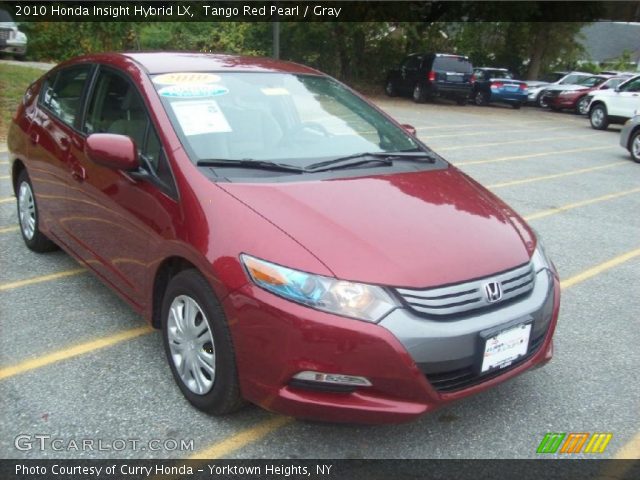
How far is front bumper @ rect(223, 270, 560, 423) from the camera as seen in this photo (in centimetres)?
232

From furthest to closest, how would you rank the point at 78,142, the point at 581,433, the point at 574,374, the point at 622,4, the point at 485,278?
the point at 622,4
the point at 78,142
the point at 574,374
the point at 581,433
the point at 485,278

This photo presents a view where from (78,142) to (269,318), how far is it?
2.15 metres

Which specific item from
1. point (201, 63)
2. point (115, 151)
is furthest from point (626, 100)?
point (115, 151)

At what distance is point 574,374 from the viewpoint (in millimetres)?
3406

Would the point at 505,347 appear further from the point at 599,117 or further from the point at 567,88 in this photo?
the point at 567,88

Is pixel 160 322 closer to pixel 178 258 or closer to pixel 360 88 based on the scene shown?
pixel 178 258

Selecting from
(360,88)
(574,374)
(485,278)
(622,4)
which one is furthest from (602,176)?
(622,4)

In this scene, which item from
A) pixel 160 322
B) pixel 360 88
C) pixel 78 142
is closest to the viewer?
pixel 160 322

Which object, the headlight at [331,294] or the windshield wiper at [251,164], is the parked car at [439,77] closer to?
the windshield wiper at [251,164]

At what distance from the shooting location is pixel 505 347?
2.56 metres

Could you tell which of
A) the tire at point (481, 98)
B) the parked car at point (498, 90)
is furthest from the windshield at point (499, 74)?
the tire at point (481, 98)

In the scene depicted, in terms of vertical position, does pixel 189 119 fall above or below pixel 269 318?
above

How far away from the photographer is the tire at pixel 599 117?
667 inches

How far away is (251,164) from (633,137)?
10.7 meters
